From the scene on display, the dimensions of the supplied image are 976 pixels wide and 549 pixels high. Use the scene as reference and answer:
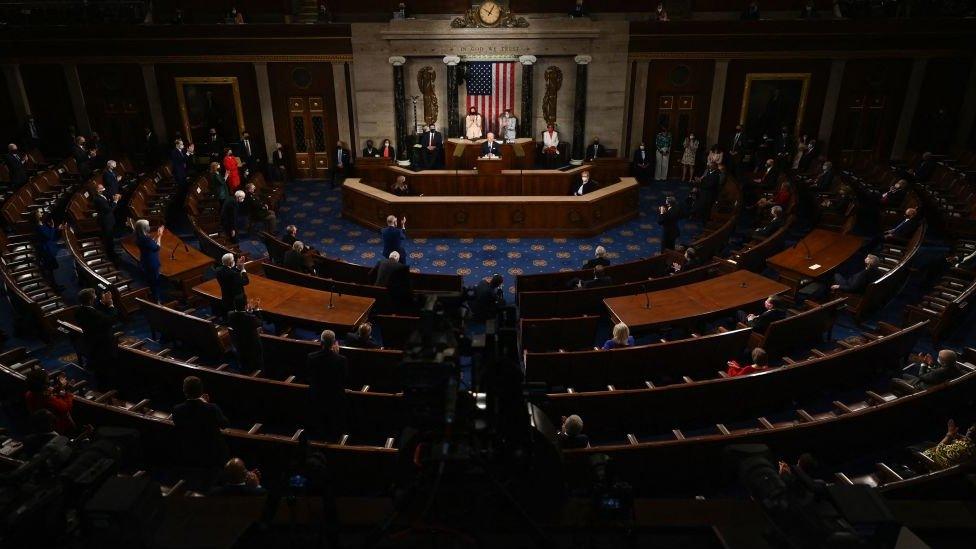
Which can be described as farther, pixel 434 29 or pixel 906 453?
pixel 434 29

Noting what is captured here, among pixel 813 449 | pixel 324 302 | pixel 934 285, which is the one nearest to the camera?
pixel 813 449

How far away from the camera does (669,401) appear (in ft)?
20.4

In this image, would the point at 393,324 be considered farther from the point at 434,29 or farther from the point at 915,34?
the point at 915,34

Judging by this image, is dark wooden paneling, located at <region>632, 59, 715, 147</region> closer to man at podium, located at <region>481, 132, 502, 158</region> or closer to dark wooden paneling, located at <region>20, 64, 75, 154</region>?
man at podium, located at <region>481, 132, 502, 158</region>

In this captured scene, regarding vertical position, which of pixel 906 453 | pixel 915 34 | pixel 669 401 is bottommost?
pixel 906 453

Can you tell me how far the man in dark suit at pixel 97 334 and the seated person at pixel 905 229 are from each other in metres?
11.1

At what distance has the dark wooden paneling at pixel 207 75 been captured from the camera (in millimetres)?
16062

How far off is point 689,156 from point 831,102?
383cm

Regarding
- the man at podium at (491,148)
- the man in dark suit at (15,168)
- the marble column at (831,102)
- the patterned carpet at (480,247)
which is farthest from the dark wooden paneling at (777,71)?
the man in dark suit at (15,168)

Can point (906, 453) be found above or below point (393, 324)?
below

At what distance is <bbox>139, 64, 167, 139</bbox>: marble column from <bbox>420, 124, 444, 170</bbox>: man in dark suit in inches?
262

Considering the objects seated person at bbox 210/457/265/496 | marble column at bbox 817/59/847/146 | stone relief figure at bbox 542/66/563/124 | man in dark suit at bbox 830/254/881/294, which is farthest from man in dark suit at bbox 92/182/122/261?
marble column at bbox 817/59/847/146

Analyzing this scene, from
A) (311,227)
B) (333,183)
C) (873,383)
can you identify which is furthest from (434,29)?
(873,383)

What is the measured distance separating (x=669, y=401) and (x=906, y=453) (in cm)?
223
